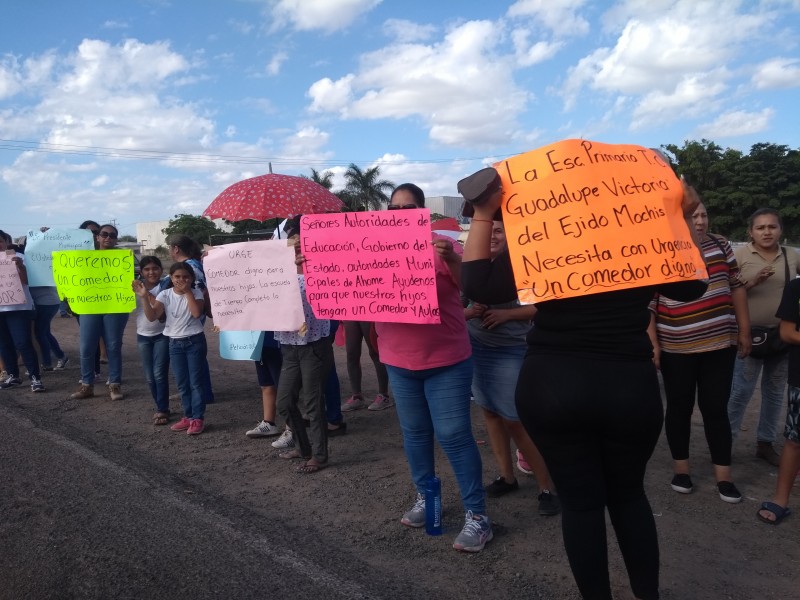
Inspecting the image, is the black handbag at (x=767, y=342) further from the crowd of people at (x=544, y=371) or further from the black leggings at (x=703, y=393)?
the black leggings at (x=703, y=393)

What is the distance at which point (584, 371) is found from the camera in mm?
2246

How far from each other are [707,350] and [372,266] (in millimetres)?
2128

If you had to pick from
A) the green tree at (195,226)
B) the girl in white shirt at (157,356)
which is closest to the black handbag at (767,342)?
the girl in white shirt at (157,356)

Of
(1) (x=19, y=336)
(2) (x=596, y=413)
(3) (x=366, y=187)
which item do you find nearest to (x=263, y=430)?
(1) (x=19, y=336)

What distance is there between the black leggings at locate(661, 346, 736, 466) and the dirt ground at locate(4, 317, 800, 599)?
1.16ft

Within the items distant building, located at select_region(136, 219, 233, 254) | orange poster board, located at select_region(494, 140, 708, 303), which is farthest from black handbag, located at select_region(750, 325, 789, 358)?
distant building, located at select_region(136, 219, 233, 254)

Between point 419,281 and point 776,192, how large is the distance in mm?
36886

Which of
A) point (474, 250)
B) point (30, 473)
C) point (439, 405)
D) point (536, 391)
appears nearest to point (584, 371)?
point (536, 391)

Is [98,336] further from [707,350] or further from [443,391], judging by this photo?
[707,350]

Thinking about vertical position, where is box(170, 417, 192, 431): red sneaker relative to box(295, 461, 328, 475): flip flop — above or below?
above

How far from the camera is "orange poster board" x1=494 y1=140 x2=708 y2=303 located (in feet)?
7.66

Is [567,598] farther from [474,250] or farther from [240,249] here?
[240,249]

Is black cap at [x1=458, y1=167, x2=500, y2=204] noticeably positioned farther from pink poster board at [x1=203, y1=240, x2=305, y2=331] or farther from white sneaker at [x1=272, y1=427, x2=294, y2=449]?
white sneaker at [x1=272, y1=427, x2=294, y2=449]

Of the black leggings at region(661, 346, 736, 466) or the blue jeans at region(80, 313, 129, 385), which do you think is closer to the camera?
the black leggings at region(661, 346, 736, 466)
